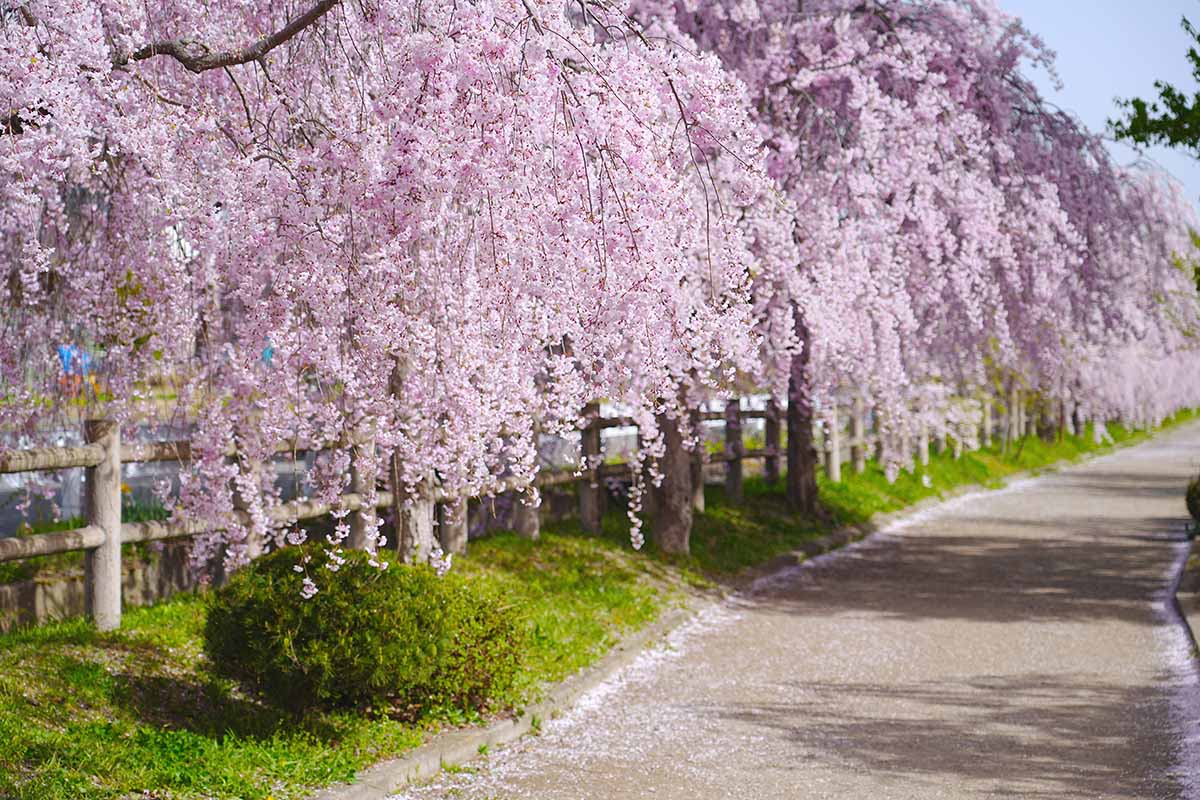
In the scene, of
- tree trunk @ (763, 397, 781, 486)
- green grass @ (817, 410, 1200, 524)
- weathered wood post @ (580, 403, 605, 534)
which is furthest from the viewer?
green grass @ (817, 410, 1200, 524)

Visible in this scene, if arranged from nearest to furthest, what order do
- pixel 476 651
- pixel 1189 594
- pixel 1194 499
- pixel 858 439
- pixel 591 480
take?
pixel 476 651 < pixel 1189 594 < pixel 591 480 < pixel 1194 499 < pixel 858 439

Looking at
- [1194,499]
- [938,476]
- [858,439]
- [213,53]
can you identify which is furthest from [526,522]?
[938,476]

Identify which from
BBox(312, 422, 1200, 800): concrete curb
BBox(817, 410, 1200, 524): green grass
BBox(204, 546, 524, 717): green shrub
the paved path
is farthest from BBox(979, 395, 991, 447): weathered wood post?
BBox(204, 546, 524, 717): green shrub

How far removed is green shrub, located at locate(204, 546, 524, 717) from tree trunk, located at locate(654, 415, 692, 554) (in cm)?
771

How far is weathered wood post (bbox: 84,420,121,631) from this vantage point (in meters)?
8.94

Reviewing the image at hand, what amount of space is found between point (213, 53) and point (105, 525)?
3.89m

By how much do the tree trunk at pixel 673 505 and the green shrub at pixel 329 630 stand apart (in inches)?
303

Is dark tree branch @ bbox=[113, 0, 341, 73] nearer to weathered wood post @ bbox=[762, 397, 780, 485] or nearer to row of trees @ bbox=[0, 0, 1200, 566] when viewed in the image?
row of trees @ bbox=[0, 0, 1200, 566]

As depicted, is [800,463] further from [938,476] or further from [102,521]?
[102,521]

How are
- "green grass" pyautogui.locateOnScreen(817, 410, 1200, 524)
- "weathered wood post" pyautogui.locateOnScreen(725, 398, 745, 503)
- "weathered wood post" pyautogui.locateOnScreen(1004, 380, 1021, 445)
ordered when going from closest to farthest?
"weathered wood post" pyautogui.locateOnScreen(725, 398, 745, 503)
"green grass" pyautogui.locateOnScreen(817, 410, 1200, 524)
"weathered wood post" pyautogui.locateOnScreen(1004, 380, 1021, 445)

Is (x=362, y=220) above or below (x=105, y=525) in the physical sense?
above

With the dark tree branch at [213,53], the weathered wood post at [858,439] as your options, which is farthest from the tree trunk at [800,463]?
the dark tree branch at [213,53]

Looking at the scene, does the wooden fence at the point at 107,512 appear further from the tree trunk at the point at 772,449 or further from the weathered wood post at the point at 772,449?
the tree trunk at the point at 772,449

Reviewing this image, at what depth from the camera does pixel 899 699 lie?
9.53 meters
